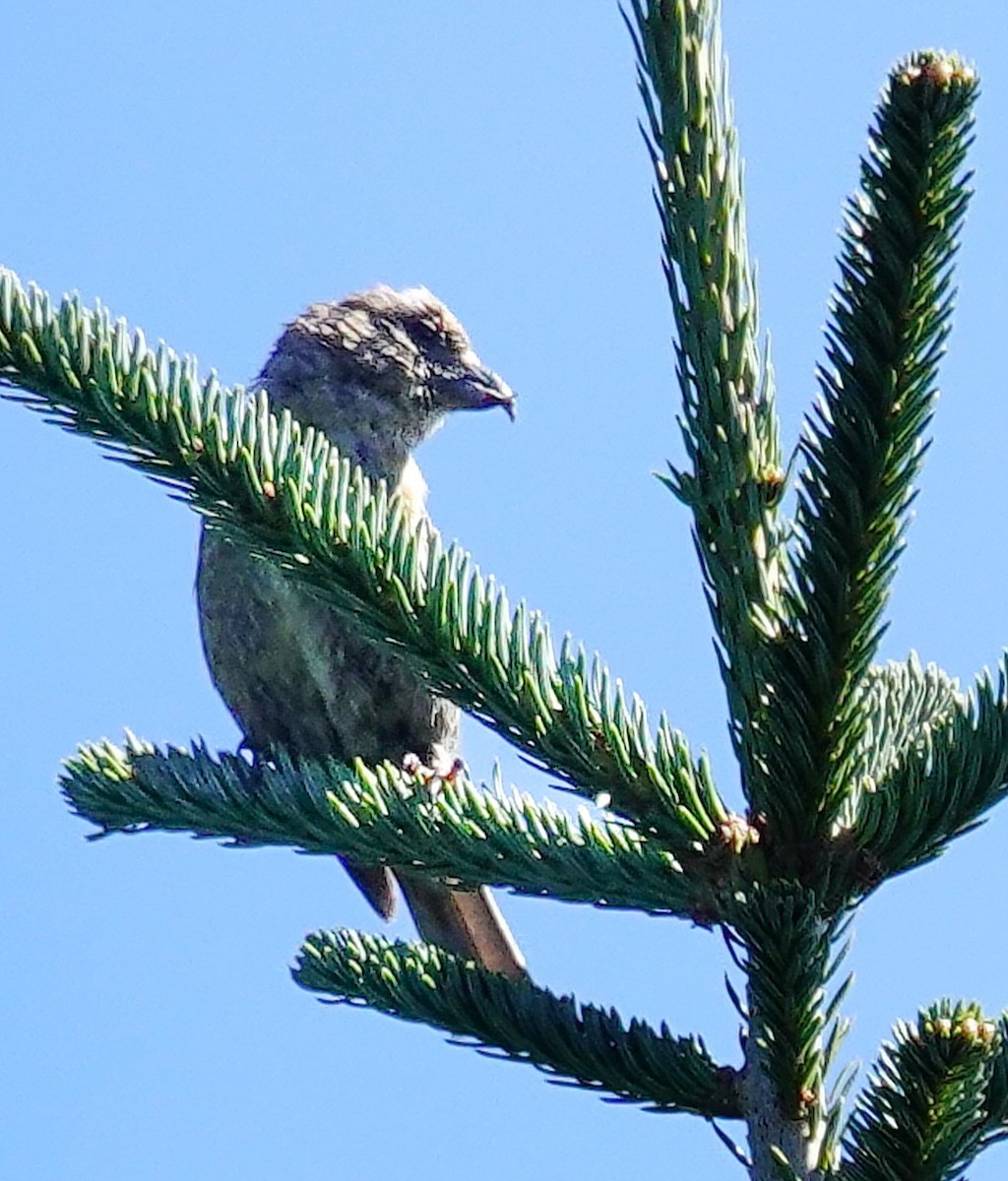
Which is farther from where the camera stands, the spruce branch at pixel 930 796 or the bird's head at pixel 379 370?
the bird's head at pixel 379 370

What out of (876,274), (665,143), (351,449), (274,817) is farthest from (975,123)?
(351,449)

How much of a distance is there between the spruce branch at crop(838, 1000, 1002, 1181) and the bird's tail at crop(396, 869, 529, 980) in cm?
286

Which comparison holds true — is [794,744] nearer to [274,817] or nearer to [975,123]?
[975,123]

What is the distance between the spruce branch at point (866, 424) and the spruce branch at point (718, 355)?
0.14 feet

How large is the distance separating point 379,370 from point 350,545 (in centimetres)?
386

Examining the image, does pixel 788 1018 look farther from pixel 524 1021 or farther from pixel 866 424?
pixel 866 424

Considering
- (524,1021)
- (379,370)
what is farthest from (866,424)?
(379,370)

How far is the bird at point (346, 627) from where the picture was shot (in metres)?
4.73

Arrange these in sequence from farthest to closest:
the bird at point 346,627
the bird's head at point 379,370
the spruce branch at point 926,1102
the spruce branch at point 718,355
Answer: the bird's head at point 379,370 < the bird at point 346,627 < the spruce branch at point 718,355 < the spruce branch at point 926,1102

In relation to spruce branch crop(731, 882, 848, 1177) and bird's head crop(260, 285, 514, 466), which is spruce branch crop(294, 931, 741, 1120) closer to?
spruce branch crop(731, 882, 848, 1177)

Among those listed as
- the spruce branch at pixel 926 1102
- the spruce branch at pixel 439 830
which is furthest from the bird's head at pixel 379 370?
the spruce branch at pixel 926 1102

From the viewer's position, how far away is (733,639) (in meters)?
1.60

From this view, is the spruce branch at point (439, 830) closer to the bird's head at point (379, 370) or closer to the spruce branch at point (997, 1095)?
the spruce branch at point (997, 1095)

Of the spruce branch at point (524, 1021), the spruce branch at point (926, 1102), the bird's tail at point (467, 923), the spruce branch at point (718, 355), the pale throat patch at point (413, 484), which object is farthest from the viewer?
the pale throat patch at point (413, 484)
